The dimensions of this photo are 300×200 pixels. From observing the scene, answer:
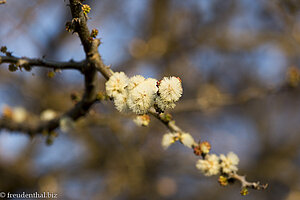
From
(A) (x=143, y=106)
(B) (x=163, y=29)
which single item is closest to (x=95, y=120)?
(A) (x=143, y=106)

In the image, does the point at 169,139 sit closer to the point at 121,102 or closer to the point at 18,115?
the point at 121,102

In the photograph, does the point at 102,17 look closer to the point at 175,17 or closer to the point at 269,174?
the point at 175,17

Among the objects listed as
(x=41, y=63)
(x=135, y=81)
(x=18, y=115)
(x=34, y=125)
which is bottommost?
(x=135, y=81)

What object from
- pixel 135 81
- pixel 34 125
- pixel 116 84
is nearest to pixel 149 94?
pixel 135 81

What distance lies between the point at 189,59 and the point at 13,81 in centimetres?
375

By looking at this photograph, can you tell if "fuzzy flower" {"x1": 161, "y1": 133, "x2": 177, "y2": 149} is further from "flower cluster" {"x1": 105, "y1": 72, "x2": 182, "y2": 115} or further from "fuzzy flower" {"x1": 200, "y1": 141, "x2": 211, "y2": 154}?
"flower cluster" {"x1": 105, "y1": 72, "x2": 182, "y2": 115}

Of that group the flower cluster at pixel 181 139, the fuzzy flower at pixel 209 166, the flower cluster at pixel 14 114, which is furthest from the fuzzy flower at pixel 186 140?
the flower cluster at pixel 14 114

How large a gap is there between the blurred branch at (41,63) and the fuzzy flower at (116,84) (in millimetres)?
A: 384

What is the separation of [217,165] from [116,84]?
933 millimetres

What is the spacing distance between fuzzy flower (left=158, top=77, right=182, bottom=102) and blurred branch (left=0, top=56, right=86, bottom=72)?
73 cm

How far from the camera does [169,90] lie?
135 cm

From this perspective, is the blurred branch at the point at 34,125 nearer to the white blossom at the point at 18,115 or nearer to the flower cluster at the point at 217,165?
the white blossom at the point at 18,115

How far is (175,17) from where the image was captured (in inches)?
252

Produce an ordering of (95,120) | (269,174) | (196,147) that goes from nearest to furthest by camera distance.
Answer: (196,147)
(95,120)
(269,174)
